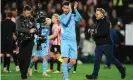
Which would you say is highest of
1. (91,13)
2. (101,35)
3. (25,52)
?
(91,13)

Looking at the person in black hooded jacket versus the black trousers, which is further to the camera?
the person in black hooded jacket

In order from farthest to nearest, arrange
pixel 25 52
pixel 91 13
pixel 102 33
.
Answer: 1. pixel 91 13
2. pixel 102 33
3. pixel 25 52

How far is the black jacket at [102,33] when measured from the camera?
16.5 metres

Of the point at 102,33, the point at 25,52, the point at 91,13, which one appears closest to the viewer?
the point at 25,52

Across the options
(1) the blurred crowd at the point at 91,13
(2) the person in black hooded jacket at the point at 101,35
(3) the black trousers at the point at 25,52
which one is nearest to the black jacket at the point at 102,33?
(2) the person in black hooded jacket at the point at 101,35

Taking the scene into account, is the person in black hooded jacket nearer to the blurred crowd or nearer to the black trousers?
the black trousers

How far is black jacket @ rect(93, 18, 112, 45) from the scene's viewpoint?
16.5 m

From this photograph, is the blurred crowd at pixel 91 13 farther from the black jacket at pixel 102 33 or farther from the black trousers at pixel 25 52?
the black trousers at pixel 25 52

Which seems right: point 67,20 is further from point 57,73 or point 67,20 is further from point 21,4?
point 21,4

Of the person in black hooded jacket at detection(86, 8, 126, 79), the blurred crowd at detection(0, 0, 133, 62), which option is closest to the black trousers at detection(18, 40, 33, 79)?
the person in black hooded jacket at detection(86, 8, 126, 79)

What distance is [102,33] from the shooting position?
54.1ft

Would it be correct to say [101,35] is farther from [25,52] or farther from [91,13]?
[91,13]

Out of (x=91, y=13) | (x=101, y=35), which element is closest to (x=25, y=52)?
(x=101, y=35)

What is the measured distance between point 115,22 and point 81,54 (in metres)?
2.77
